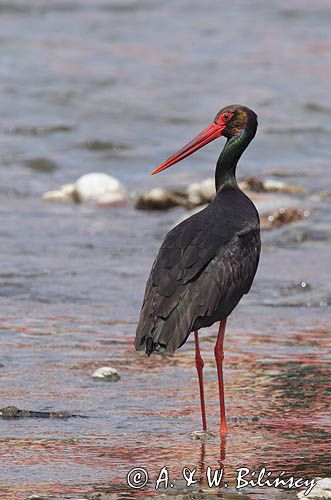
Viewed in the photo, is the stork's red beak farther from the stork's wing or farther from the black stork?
the stork's wing

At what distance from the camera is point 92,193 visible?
1354 centimetres

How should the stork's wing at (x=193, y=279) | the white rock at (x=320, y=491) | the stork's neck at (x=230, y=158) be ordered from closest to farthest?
the white rock at (x=320, y=491) → the stork's wing at (x=193, y=279) → the stork's neck at (x=230, y=158)

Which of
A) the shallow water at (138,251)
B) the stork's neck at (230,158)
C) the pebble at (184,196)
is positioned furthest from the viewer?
the pebble at (184,196)

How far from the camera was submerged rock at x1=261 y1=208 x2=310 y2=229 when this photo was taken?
39.3ft

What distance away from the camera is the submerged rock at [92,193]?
531 inches

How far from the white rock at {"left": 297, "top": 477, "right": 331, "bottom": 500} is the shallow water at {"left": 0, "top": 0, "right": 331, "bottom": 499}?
0.07m

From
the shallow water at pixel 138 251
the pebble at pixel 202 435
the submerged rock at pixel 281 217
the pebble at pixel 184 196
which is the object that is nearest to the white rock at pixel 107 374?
the shallow water at pixel 138 251

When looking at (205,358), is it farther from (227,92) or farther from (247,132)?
(227,92)

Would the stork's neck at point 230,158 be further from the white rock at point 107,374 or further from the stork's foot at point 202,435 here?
the stork's foot at point 202,435

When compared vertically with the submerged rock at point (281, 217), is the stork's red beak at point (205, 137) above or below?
above

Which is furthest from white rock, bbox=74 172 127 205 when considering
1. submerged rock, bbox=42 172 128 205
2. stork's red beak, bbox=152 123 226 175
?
stork's red beak, bbox=152 123 226 175

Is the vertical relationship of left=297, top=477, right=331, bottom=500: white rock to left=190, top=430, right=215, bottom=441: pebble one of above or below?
above

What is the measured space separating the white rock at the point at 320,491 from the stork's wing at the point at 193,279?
43.4 inches

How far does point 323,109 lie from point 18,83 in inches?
187
